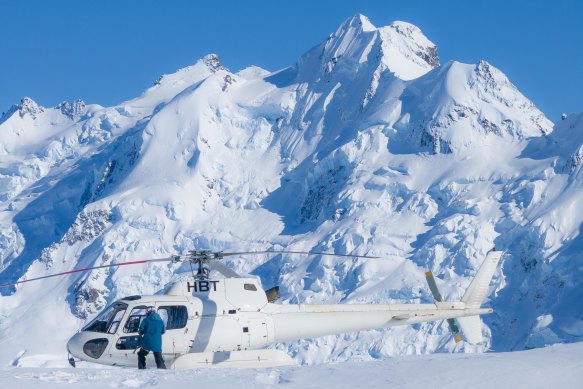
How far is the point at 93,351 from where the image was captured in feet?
70.2

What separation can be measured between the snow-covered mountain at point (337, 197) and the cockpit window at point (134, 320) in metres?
70.6

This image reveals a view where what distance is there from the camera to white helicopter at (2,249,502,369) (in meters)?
21.7

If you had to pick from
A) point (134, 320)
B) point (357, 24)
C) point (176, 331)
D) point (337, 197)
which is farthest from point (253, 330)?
point (357, 24)

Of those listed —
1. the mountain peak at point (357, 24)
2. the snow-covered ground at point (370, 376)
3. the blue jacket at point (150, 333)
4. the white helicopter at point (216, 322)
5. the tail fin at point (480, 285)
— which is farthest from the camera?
the mountain peak at point (357, 24)

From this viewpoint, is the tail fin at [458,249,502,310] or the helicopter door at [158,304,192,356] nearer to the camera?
the helicopter door at [158,304,192,356]

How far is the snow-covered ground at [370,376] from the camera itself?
589 inches

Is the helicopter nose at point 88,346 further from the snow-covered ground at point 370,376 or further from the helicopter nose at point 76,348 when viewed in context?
the snow-covered ground at point 370,376

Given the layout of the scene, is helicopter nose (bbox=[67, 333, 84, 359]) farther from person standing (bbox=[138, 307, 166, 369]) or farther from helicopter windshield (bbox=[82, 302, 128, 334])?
person standing (bbox=[138, 307, 166, 369])

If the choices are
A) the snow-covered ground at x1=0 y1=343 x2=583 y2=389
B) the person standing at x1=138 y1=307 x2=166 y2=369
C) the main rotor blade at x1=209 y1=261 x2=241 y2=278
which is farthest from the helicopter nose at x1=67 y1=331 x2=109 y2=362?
the snow-covered ground at x1=0 y1=343 x2=583 y2=389

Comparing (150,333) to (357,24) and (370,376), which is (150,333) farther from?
(357,24)

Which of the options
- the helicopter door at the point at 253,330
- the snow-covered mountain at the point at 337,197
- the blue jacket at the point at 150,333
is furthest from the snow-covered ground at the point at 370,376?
the snow-covered mountain at the point at 337,197

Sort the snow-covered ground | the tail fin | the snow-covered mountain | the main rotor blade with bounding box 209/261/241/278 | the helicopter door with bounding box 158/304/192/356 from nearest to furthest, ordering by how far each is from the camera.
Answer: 1. the snow-covered ground
2. the helicopter door with bounding box 158/304/192/356
3. the main rotor blade with bounding box 209/261/241/278
4. the tail fin
5. the snow-covered mountain

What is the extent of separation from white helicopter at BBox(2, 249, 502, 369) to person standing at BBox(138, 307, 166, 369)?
21.8 inches

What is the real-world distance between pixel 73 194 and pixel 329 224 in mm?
71054
